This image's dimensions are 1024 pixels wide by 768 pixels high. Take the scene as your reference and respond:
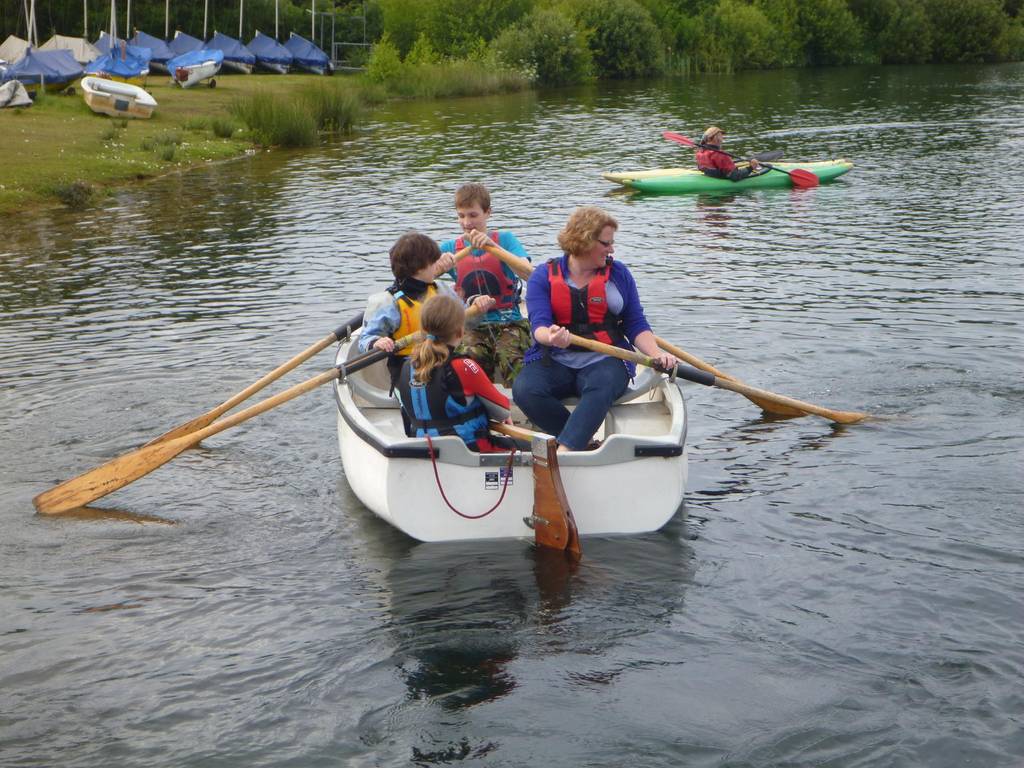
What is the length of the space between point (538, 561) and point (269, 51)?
49093mm

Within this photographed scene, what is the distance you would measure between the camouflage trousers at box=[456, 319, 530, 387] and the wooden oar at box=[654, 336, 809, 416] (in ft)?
3.64

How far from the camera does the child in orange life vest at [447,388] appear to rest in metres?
6.76

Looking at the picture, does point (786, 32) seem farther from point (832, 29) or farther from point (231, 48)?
point (231, 48)

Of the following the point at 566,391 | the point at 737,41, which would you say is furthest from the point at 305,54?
the point at 566,391

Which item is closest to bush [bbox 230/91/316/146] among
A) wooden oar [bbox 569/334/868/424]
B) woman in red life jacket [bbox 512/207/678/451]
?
wooden oar [bbox 569/334/868/424]

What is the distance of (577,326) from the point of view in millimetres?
7668

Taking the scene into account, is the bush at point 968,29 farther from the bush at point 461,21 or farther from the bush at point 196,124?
the bush at point 196,124

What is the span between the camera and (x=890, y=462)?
8.69m

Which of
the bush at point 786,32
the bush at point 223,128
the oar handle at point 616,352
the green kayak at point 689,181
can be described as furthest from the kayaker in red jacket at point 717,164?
the bush at point 786,32

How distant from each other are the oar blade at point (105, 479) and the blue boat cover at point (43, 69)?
99.8ft

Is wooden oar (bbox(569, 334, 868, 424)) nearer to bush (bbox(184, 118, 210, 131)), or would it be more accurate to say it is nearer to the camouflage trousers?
the camouflage trousers

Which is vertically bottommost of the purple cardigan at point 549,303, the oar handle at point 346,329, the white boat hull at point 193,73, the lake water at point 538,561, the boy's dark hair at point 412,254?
the lake water at point 538,561

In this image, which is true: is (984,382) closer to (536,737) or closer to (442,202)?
(536,737)

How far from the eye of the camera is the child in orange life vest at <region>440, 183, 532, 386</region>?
27.8 feet
